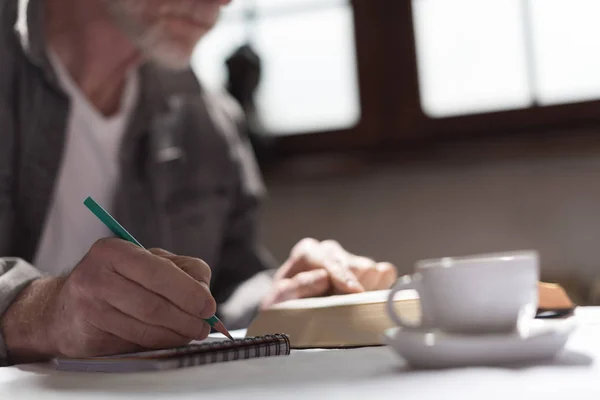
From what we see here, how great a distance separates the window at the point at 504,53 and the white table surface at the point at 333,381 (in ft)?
5.63

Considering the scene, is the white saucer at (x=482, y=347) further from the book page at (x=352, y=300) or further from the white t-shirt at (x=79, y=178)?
the white t-shirt at (x=79, y=178)

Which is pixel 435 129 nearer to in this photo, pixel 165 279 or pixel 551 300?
pixel 551 300

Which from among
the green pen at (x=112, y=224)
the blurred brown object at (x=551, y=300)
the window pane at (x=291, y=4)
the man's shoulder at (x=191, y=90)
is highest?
the window pane at (x=291, y=4)

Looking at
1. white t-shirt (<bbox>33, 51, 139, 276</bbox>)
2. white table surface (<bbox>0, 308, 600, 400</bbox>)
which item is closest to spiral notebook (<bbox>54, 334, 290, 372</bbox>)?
white table surface (<bbox>0, 308, 600, 400</bbox>)

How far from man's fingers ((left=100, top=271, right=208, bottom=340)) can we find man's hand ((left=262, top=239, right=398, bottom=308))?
1.02 feet

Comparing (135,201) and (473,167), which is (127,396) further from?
(473,167)

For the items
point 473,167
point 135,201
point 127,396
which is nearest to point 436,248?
point 473,167

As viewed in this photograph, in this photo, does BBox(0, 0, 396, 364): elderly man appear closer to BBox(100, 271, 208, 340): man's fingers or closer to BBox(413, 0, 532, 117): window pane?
BBox(100, 271, 208, 340): man's fingers

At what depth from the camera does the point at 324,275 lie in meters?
0.89

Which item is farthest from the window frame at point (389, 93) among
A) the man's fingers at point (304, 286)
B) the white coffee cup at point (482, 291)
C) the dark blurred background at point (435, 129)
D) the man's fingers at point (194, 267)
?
the white coffee cup at point (482, 291)

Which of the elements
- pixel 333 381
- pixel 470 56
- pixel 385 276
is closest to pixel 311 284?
pixel 385 276

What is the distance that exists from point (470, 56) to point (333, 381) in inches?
77.0

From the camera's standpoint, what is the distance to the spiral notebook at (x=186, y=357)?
533 mm

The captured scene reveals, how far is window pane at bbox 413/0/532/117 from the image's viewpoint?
85.7 inches
